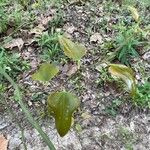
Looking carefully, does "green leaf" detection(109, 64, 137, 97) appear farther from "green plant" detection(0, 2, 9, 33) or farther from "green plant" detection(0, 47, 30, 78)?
"green plant" detection(0, 2, 9, 33)

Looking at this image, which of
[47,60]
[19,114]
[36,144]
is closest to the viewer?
[36,144]

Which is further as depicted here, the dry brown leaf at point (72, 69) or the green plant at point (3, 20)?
the green plant at point (3, 20)

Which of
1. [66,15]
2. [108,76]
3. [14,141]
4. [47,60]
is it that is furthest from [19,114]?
[66,15]

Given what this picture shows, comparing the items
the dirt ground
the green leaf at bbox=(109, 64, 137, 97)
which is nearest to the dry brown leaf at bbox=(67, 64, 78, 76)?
the dirt ground

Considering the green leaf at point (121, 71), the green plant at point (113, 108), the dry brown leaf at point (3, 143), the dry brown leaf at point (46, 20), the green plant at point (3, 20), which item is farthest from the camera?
the dry brown leaf at point (46, 20)

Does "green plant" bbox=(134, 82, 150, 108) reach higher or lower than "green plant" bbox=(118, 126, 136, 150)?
higher

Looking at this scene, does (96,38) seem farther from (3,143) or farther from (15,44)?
(3,143)

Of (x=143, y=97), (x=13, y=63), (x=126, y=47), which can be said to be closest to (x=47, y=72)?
(x=143, y=97)

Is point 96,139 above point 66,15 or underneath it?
→ underneath

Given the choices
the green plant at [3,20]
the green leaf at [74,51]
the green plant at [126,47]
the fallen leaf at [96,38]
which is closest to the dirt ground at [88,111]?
the fallen leaf at [96,38]

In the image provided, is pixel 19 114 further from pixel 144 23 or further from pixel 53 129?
pixel 144 23

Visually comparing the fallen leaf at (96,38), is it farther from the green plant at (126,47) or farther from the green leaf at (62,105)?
the green leaf at (62,105)
